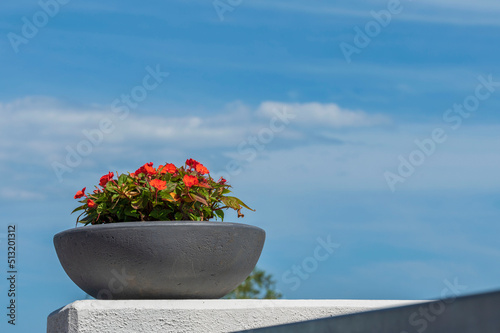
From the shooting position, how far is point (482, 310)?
1.72 meters

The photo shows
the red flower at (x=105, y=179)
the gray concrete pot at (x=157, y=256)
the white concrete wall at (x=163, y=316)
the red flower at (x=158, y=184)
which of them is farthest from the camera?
the red flower at (x=105, y=179)

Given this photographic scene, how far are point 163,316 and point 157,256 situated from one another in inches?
15.0

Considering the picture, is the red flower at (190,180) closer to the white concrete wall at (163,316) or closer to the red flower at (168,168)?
the red flower at (168,168)

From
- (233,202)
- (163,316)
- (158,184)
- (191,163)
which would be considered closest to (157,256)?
(163,316)

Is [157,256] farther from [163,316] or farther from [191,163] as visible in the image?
[191,163]

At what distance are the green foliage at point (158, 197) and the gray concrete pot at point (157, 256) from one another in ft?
0.88

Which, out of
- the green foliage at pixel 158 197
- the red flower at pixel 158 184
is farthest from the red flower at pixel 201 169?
the red flower at pixel 158 184

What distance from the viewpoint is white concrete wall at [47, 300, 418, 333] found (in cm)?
343

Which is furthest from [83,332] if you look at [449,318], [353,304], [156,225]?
[449,318]

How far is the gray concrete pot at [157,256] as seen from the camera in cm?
355

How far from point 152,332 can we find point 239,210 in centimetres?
112

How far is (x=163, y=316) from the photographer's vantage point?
351 cm

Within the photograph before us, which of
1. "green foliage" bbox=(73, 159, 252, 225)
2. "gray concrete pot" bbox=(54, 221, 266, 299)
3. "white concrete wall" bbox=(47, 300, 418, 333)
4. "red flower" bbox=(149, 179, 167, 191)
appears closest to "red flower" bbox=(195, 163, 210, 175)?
"green foliage" bbox=(73, 159, 252, 225)

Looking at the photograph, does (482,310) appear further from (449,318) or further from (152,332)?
(152,332)
